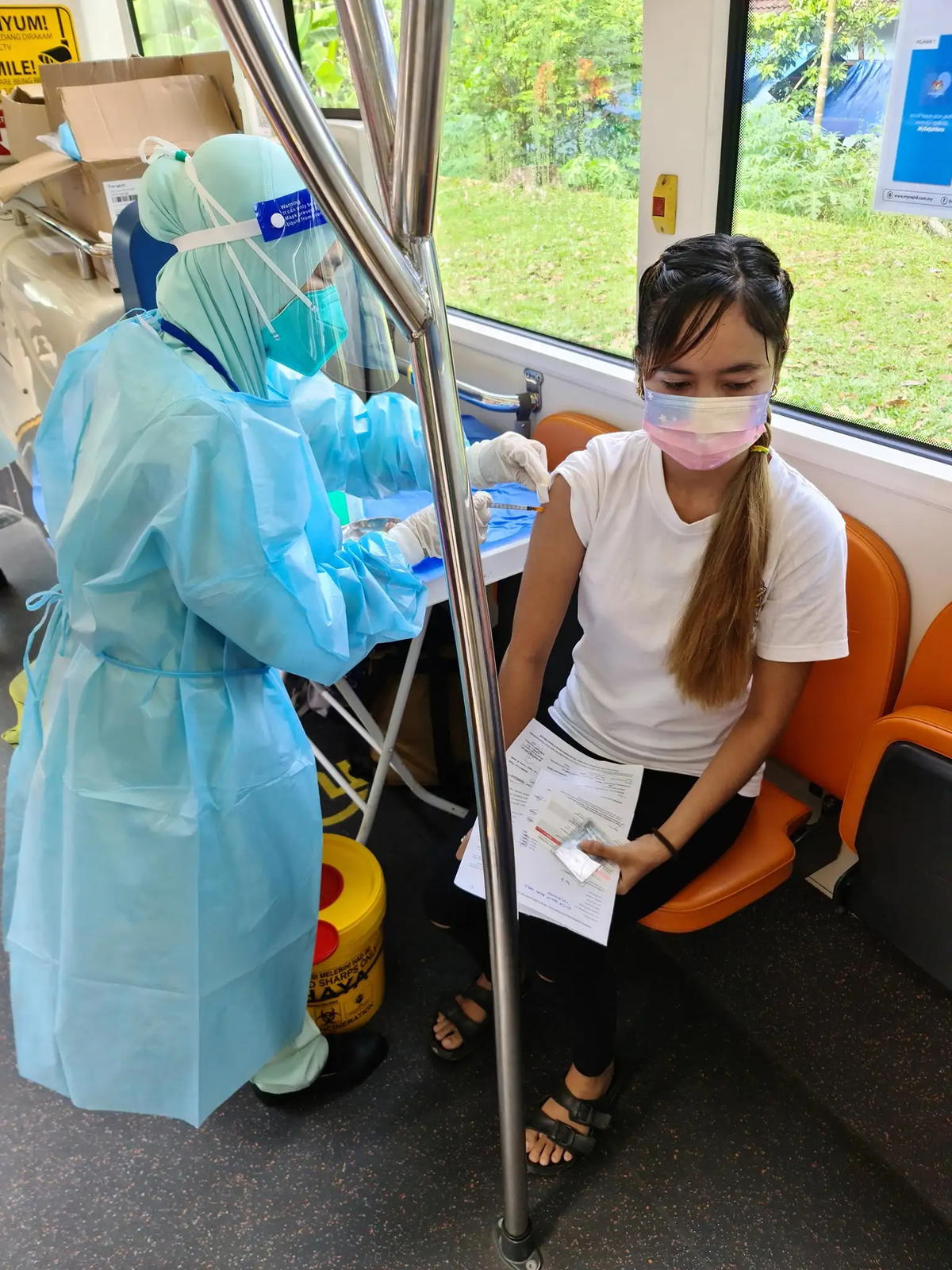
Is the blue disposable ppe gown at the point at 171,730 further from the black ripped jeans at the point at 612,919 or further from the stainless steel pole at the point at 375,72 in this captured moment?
the stainless steel pole at the point at 375,72

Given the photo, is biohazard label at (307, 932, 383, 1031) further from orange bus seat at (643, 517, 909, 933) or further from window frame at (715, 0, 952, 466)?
window frame at (715, 0, 952, 466)

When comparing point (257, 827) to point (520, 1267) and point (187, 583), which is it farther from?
point (520, 1267)

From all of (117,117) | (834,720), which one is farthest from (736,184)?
(117,117)

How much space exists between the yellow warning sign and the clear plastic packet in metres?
3.48

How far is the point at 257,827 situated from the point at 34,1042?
539mm

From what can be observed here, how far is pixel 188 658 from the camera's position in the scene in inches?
48.4

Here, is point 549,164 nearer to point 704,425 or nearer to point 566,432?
point 566,432

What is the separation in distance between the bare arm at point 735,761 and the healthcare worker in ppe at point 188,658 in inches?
19.2

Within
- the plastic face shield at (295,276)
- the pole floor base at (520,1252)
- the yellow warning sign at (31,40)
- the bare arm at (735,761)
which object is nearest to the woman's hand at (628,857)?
the bare arm at (735,761)

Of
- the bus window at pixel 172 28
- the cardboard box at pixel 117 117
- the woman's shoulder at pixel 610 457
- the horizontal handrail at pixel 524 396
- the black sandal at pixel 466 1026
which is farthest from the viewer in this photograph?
the bus window at pixel 172 28

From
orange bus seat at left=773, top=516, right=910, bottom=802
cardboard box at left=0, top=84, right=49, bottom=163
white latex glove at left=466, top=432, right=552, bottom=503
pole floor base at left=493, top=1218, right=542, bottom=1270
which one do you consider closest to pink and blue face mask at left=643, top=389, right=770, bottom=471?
white latex glove at left=466, top=432, right=552, bottom=503

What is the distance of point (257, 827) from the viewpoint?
1304 millimetres

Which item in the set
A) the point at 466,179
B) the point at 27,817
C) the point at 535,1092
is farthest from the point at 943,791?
the point at 466,179

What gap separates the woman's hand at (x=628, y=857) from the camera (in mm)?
1343
